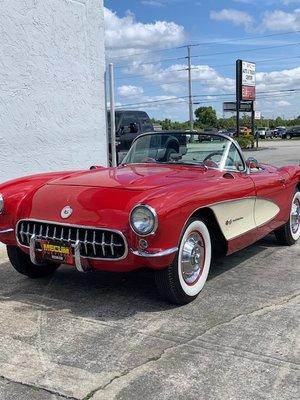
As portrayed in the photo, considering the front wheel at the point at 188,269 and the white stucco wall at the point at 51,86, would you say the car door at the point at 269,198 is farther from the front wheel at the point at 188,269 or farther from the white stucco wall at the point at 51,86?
the white stucco wall at the point at 51,86

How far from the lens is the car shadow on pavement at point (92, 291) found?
4.52m

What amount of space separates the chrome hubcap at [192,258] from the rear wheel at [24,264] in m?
1.45

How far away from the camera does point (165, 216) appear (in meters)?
4.11

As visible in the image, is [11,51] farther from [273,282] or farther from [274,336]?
[274,336]

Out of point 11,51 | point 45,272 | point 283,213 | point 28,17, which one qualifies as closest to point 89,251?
point 45,272

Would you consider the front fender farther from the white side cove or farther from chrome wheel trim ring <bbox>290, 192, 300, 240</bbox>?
chrome wheel trim ring <bbox>290, 192, 300, 240</bbox>

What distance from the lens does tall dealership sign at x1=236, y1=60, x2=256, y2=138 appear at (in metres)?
38.1

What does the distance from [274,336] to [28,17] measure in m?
6.03

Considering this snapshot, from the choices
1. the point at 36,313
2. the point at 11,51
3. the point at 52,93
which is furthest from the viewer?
the point at 52,93

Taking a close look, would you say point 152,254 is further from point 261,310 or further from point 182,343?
point 261,310

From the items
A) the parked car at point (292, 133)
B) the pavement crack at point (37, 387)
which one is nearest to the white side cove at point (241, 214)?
the pavement crack at point (37, 387)

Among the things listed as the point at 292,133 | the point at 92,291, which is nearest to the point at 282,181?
the point at 92,291

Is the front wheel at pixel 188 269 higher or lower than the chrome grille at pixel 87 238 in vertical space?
lower

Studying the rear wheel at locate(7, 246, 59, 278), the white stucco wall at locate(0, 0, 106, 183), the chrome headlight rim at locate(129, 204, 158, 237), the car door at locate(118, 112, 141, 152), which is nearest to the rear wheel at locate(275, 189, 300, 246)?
the rear wheel at locate(7, 246, 59, 278)
